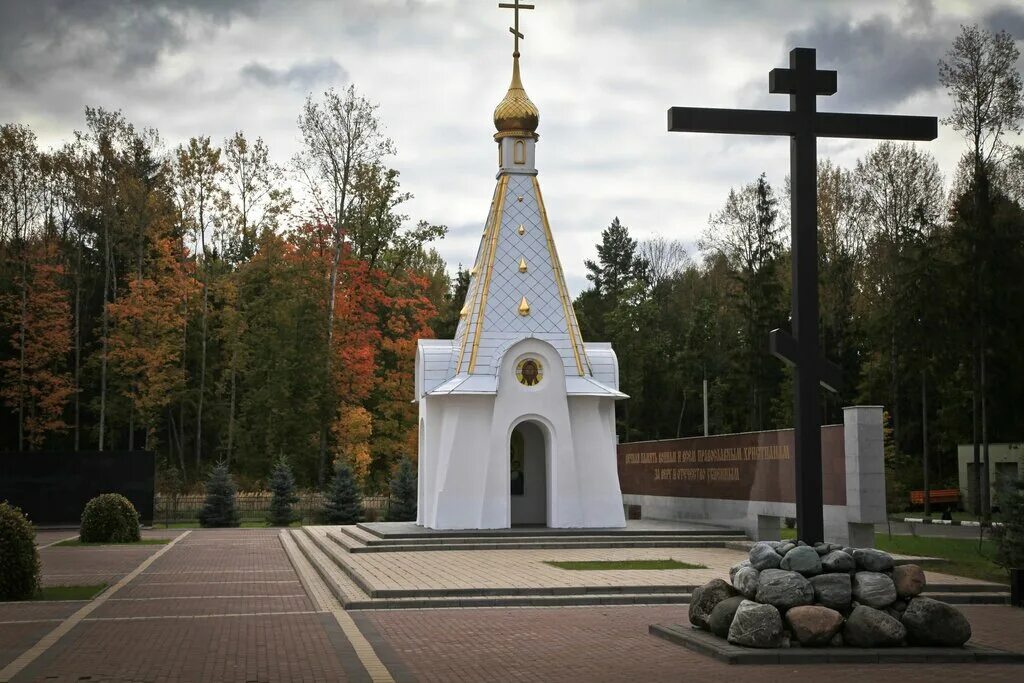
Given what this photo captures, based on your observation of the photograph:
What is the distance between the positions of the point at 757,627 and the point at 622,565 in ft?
26.0

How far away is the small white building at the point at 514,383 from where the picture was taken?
2350cm

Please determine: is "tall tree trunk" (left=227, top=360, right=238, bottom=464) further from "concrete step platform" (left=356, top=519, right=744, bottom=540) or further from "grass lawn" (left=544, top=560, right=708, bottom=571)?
"grass lawn" (left=544, top=560, right=708, bottom=571)

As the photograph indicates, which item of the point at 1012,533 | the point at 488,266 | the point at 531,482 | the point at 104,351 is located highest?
the point at 488,266

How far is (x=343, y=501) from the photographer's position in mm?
33594

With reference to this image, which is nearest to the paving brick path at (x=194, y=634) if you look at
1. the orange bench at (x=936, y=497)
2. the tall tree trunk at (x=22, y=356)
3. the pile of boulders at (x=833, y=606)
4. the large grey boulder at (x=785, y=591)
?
the pile of boulders at (x=833, y=606)

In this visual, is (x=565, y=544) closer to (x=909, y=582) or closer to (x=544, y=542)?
(x=544, y=542)

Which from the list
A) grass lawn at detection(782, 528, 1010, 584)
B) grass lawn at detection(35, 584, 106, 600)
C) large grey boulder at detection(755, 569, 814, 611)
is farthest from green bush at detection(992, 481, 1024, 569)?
grass lawn at detection(35, 584, 106, 600)

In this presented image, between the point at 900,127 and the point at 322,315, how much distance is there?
32.8 meters

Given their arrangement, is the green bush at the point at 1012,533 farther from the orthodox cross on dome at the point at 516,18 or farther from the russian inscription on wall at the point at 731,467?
the orthodox cross on dome at the point at 516,18

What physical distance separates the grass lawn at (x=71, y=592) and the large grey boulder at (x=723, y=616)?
8502 mm

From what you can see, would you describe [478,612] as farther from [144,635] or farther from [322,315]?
[322,315]

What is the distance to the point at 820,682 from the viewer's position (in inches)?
339

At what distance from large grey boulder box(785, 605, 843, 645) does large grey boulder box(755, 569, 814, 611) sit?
117 mm

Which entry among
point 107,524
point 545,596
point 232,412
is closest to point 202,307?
point 232,412
